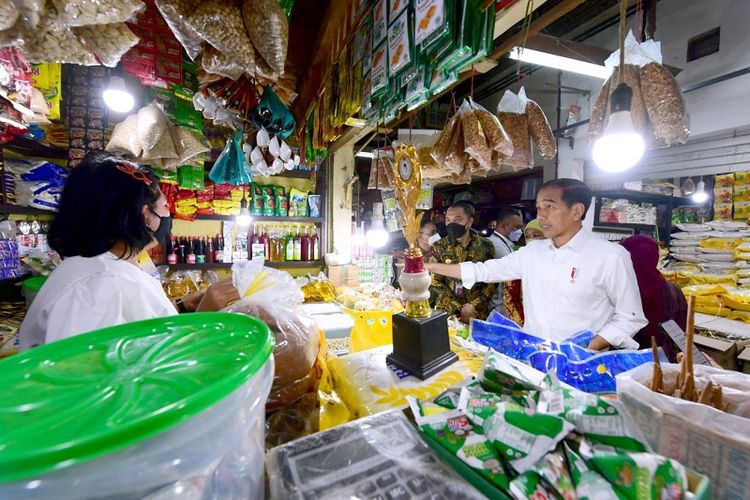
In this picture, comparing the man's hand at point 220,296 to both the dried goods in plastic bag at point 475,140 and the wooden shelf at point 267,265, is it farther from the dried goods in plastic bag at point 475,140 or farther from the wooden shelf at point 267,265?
the wooden shelf at point 267,265

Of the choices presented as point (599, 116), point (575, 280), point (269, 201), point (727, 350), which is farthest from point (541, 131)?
point (269, 201)

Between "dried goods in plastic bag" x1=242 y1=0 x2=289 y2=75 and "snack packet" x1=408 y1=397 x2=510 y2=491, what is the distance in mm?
1597

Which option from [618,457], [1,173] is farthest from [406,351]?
[1,173]

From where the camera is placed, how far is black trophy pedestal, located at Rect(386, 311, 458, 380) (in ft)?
3.14

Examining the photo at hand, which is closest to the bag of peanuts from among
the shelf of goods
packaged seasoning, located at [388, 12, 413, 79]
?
packaged seasoning, located at [388, 12, 413, 79]

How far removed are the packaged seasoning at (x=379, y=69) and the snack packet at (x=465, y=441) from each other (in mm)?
1725

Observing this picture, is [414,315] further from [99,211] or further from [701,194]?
[701,194]

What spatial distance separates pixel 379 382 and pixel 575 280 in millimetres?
1619

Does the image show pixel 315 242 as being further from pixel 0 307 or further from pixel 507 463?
pixel 507 463

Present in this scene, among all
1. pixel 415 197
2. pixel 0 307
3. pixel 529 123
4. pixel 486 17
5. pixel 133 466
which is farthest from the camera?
pixel 0 307

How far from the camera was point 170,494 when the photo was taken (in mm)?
333

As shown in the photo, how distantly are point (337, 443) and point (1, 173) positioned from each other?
3.67m

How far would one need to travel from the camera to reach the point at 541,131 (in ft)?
6.88

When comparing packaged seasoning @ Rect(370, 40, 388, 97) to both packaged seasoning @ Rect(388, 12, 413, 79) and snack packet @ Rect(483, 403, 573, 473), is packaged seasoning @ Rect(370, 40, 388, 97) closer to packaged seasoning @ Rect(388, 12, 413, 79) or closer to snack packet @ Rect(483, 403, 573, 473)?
packaged seasoning @ Rect(388, 12, 413, 79)
